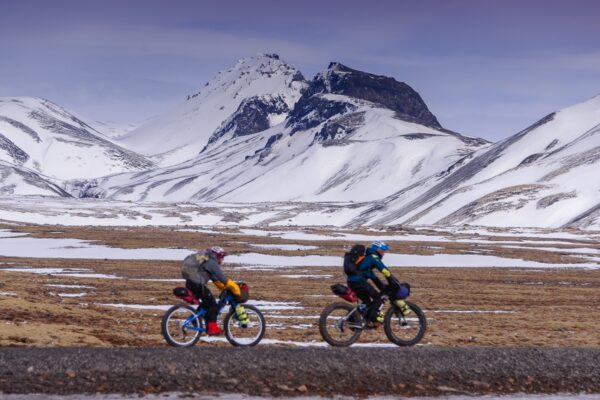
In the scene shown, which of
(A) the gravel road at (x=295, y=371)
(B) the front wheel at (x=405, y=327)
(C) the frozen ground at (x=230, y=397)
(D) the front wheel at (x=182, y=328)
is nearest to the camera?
(C) the frozen ground at (x=230, y=397)

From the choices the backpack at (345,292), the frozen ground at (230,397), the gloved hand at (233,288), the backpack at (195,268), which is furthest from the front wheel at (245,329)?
the frozen ground at (230,397)

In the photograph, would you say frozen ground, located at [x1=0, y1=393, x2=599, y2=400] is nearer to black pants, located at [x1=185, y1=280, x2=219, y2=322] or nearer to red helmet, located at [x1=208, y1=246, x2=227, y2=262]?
black pants, located at [x1=185, y1=280, x2=219, y2=322]

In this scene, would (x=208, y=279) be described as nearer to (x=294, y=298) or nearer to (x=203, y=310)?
(x=203, y=310)

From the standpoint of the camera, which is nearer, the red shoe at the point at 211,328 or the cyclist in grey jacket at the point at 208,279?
the cyclist in grey jacket at the point at 208,279

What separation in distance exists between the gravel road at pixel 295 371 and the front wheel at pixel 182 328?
1.86 metres

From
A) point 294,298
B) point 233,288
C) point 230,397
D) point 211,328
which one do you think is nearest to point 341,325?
point 233,288

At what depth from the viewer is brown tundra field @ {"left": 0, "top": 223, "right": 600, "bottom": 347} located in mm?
24453

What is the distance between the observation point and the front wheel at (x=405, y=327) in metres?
20.9

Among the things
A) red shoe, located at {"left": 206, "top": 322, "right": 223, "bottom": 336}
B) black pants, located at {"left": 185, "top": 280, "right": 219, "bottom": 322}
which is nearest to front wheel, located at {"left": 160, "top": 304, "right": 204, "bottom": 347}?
red shoe, located at {"left": 206, "top": 322, "right": 223, "bottom": 336}

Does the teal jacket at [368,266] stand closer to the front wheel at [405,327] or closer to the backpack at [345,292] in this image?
the backpack at [345,292]

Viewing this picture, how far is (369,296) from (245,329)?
321cm

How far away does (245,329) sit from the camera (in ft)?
66.5

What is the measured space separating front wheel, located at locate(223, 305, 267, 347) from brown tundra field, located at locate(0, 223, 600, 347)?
2077mm

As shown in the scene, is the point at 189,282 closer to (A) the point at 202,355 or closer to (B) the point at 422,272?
(A) the point at 202,355
